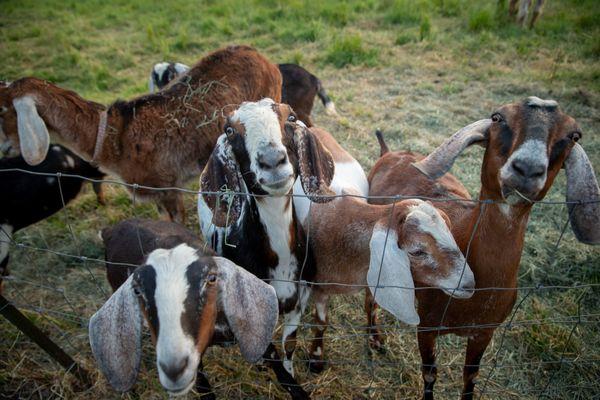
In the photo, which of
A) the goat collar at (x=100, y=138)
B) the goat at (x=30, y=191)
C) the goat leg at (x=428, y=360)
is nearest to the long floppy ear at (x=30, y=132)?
the goat at (x=30, y=191)

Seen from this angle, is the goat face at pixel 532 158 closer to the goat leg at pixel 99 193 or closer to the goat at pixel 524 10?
the goat leg at pixel 99 193

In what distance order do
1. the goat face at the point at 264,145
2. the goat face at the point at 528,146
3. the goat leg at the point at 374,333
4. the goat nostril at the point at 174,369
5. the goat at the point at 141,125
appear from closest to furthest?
1. the goat nostril at the point at 174,369
2. the goat face at the point at 528,146
3. the goat face at the point at 264,145
4. the goat leg at the point at 374,333
5. the goat at the point at 141,125

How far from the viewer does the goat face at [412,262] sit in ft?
6.93

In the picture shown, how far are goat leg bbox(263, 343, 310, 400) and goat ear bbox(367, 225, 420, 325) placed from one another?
109 cm

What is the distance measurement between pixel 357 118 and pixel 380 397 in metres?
4.21

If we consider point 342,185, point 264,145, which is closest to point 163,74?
point 342,185

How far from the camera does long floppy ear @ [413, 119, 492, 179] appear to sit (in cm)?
204

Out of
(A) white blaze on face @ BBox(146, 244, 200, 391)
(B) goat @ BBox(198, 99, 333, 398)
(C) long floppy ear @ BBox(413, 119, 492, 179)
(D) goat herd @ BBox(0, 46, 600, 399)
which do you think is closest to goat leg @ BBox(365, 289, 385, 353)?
(D) goat herd @ BBox(0, 46, 600, 399)

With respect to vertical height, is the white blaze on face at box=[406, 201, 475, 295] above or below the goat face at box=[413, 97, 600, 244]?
below

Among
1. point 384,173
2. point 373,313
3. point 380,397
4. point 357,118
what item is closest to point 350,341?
point 373,313

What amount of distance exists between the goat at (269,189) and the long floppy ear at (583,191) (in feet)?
4.23

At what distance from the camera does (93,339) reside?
6.25 feet

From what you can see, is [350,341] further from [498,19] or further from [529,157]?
[498,19]

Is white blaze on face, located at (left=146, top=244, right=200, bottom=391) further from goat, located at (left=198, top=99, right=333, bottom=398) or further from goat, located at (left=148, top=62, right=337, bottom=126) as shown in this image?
goat, located at (left=148, top=62, right=337, bottom=126)
